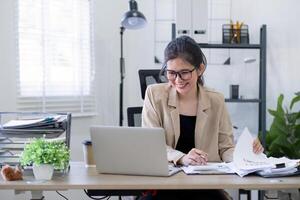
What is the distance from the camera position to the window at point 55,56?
2.72m

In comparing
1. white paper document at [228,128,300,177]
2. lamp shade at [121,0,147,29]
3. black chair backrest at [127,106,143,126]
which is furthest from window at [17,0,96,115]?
white paper document at [228,128,300,177]

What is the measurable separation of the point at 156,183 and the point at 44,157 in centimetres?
43

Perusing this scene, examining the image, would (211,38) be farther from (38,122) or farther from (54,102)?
(38,122)

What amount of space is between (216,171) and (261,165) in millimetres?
178

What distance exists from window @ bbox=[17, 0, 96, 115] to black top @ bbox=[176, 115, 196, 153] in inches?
56.5

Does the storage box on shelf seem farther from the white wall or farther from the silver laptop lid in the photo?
the white wall

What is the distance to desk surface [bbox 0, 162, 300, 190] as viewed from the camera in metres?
1.26

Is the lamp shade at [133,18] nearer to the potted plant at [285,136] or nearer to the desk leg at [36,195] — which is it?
the potted plant at [285,136]

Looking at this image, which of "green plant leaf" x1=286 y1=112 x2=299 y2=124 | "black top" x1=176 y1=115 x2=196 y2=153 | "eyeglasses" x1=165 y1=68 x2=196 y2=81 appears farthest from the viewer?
"green plant leaf" x1=286 y1=112 x2=299 y2=124

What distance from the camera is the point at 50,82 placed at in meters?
2.87

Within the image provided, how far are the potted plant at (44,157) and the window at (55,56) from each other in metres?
1.40

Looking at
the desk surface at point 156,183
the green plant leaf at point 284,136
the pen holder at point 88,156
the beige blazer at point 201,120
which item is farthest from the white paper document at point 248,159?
the green plant leaf at point 284,136

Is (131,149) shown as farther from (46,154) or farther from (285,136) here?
(285,136)

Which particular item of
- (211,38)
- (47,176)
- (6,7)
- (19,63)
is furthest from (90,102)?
(47,176)
